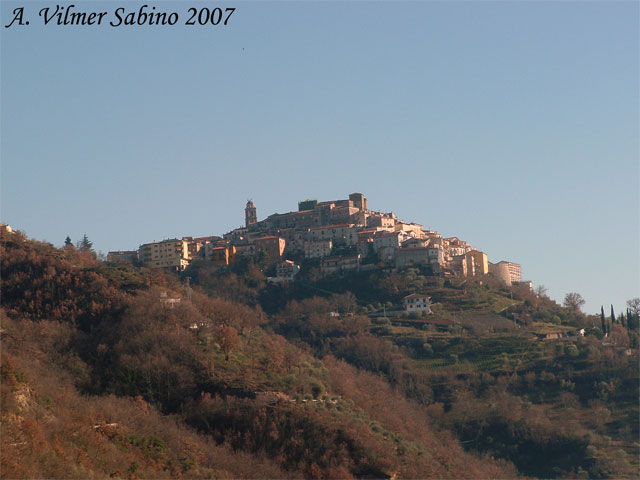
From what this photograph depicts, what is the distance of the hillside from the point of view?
29.7 metres

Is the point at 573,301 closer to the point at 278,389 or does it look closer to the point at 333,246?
the point at 333,246

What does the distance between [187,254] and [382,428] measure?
58012 mm

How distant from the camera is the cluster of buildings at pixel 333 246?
89.6 meters

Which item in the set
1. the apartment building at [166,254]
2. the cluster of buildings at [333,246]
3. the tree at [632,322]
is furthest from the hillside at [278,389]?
A: the apartment building at [166,254]

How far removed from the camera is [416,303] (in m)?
78.1

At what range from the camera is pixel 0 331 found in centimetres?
3666

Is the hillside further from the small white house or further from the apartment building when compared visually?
the apartment building

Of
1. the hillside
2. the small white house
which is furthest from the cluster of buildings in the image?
the hillside

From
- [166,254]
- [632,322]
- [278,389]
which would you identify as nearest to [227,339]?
[278,389]

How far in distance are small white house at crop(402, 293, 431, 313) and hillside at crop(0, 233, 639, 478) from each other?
284cm

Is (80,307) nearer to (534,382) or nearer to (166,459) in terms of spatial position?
(166,459)

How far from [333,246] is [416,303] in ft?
61.6

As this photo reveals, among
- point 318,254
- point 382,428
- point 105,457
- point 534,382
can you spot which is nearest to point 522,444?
point 534,382

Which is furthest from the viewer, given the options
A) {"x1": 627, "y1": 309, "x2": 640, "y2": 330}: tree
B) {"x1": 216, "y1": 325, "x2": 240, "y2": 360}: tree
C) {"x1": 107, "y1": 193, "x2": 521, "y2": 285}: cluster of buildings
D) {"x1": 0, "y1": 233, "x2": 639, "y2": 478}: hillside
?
{"x1": 107, "y1": 193, "x2": 521, "y2": 285}: cluster of buildings
